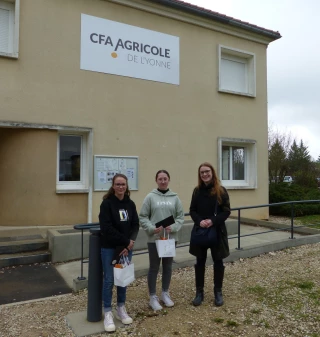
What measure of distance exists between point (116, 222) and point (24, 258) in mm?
3149

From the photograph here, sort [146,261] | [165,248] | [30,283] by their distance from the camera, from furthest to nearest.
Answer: [146,261]
[30,283]
[165,248]

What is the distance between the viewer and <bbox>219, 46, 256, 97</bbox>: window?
10.2 metres

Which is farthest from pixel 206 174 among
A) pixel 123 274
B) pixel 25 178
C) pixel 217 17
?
pixel 217 17

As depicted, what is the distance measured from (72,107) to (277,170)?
49.3ft

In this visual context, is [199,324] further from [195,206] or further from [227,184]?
[227,184]

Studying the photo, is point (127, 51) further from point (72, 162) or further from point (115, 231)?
point (115, 231)

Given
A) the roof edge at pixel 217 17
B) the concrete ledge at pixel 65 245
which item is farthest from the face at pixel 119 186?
the roof edge at pixel 217 17

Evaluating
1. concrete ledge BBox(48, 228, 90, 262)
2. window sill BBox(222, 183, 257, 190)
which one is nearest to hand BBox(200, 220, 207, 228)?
concrete ledge BBox(48, 228, 90, 262)

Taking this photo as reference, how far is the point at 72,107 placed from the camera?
24.6 ft

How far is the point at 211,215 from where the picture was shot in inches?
158

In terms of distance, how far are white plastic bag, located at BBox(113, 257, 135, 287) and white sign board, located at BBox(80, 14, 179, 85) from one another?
5.64m

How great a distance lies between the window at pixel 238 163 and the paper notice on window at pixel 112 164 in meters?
3.52

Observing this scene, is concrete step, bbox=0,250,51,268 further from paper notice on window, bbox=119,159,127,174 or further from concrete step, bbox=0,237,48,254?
paper notice on window, bbox=119,159,127,174

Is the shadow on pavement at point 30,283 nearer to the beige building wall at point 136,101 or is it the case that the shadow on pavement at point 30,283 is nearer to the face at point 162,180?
the beige building wall at point 136,101
